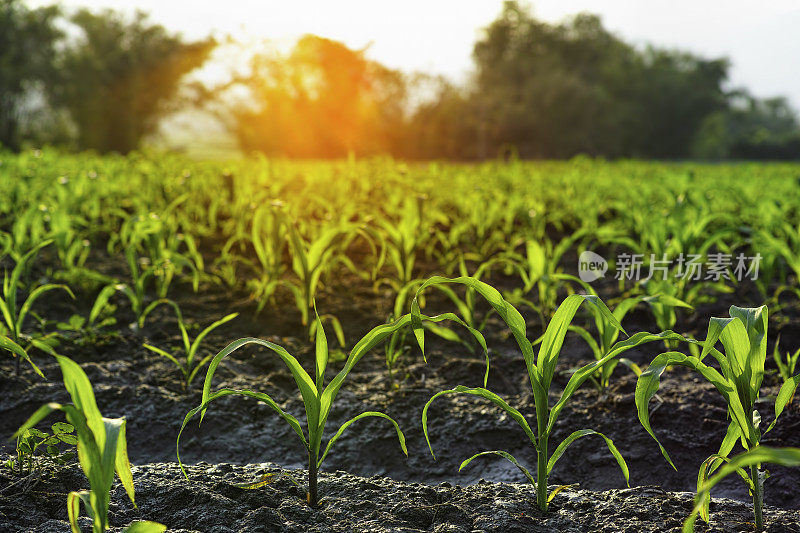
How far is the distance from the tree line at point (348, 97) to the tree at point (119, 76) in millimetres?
42

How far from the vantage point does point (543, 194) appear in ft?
17.9

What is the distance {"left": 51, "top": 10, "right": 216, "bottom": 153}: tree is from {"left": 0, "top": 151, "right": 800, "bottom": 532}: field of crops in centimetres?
1788

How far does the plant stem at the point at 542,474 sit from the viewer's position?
1.28 metres

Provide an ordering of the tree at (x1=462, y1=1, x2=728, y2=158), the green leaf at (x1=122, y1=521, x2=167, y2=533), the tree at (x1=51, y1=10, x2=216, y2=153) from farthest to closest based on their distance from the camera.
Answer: the tree at (x1=462, y1=1, x2=728, y2=158)
the tree at (x1=51, y1=10, x2=216, y2=153)
the green leaf at (x1=122, y1=521, x2=167, y2=533)

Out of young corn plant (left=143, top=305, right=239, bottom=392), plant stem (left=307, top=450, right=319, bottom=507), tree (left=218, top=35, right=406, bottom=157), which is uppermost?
tree (left=218, top=35, right=406, bottom=157)

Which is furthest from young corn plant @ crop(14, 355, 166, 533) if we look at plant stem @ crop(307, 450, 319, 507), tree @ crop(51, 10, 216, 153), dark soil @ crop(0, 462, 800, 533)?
tree @ crop(51, 10, 216, 153)

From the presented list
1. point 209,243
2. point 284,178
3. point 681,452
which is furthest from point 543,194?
point 681,452

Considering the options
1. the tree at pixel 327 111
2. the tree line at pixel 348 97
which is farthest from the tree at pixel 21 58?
the tree at pixel 327 111

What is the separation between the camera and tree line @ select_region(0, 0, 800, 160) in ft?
61.6

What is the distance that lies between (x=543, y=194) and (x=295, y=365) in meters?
4.58

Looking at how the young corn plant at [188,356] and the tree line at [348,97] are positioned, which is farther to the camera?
the tree line at [348,97]

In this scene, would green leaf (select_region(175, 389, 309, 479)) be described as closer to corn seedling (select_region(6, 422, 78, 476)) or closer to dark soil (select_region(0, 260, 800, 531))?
dark soil (select_region(0, 260, 800, 531))

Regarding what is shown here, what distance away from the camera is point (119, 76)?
20.2 m

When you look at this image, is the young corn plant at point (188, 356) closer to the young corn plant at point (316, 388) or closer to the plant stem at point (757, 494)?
the young corn plant at point (316, 388)
